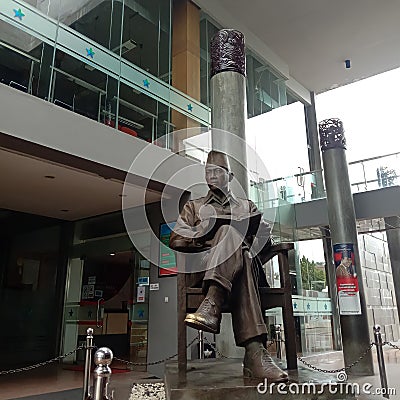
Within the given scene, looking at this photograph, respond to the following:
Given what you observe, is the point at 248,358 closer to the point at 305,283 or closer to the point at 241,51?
the point at 241,51

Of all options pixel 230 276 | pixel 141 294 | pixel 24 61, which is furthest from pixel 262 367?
pixel 141 294

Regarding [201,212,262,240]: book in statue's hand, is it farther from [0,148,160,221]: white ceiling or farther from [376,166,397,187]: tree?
[376,166,397,187]: tree

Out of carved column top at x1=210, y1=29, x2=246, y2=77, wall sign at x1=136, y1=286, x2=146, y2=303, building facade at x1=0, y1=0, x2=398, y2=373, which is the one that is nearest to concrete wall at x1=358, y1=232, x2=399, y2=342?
building facade at x1=0, y1=0, x2=398, y2=373

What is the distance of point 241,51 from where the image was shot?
13.2ft

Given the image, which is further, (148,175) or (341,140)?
(341,140)

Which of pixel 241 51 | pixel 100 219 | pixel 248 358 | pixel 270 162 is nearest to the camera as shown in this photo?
pixel 248 358

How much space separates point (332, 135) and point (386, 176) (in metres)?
1.61

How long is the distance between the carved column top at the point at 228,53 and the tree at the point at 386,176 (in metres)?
4.72

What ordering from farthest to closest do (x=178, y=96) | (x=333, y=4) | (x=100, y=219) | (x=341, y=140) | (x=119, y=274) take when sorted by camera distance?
(x=333, y=4)
(x=119, y=274)
(x=100, y=219)
(x=341, y=140)
(x=178, y=96)

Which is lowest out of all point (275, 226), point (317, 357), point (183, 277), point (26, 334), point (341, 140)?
point (317, 357)

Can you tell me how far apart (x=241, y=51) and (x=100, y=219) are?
4500mm

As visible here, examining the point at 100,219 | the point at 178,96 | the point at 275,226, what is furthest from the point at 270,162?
the point at 100,219

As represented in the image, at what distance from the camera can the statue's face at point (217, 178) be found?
2.62 metres

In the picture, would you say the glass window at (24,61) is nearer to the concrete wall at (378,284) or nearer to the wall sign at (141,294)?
the wall sign at (141,294)
